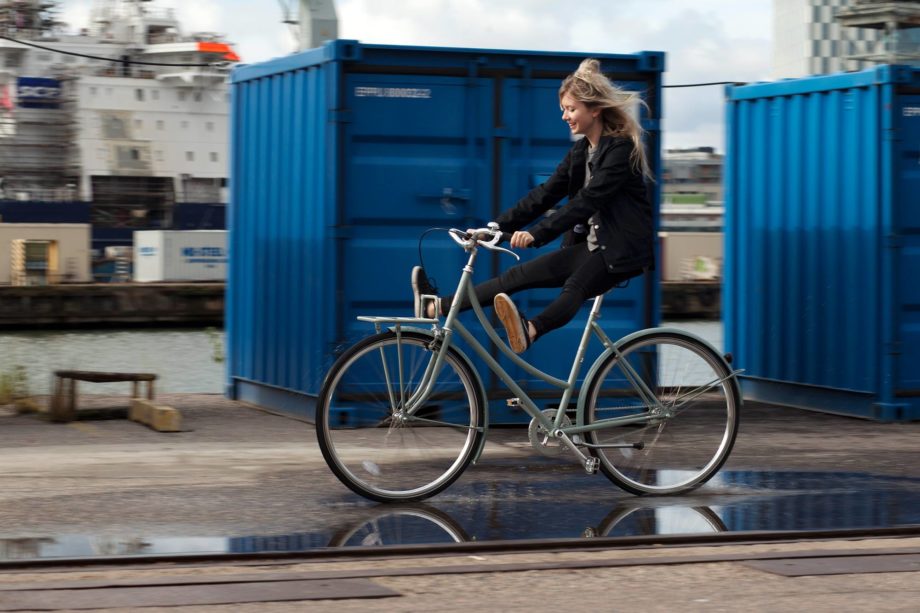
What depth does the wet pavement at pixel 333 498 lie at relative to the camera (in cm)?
550

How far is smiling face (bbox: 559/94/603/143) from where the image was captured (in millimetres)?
6336

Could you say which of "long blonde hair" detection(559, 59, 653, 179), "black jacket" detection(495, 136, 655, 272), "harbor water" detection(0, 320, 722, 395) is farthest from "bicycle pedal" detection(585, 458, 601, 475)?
"harbor water" detection(0, 320, 722, 395)

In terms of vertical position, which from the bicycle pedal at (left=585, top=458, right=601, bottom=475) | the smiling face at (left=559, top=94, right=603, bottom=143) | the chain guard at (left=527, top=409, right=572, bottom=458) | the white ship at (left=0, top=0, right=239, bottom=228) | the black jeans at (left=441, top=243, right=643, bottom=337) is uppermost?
the white ship at (left=0, top=0, right=239, bottom=228)

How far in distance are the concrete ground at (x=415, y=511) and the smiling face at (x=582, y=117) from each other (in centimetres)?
160

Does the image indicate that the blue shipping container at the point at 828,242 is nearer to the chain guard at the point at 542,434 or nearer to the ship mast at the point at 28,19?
the chain guard at the point at 542,434

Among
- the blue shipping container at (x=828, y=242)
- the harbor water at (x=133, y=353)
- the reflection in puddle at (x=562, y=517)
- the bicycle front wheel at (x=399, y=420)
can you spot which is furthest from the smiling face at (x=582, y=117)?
the harbor water at (x=133, y=353)

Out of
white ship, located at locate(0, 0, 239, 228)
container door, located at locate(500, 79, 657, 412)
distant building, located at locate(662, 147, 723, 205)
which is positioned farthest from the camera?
distant building, located at locate(662, 147, 723, 205)

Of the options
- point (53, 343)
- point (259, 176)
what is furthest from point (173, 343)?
point (259, 176)

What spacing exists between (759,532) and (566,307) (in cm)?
125

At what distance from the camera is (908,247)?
9805mm

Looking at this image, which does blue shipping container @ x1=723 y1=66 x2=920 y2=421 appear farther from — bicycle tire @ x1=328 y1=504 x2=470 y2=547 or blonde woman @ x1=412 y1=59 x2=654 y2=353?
bicycle tire @ x1=328 y1=504 x2=470 y2=547

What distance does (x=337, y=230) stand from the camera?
9.16 m

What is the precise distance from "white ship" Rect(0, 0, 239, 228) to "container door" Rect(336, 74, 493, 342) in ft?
220

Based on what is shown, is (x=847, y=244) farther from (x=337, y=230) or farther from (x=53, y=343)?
(x=53, y=343)
